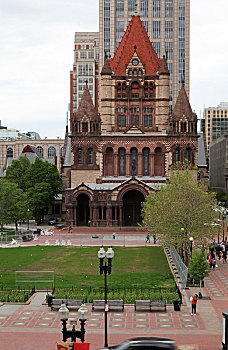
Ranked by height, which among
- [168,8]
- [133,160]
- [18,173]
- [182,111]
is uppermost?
[168,8]

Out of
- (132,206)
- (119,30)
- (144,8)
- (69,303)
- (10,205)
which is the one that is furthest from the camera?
→ (119,30)

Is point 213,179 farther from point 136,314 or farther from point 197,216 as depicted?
point 136,314

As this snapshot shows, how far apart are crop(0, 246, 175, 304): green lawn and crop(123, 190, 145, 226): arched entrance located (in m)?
25.9

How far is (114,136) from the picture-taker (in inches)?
3246

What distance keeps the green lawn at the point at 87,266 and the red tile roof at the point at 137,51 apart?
43399 mm

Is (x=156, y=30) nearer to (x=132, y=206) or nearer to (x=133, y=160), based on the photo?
(x=133, y=160)

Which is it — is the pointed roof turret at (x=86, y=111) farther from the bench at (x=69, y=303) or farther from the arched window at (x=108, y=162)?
the bench at (x=69, y=303)

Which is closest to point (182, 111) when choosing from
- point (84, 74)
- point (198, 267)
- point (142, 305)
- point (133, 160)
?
point (133, 160)

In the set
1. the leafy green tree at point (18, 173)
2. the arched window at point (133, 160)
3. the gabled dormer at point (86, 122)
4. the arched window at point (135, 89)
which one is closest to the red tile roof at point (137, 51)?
the arched window at point (135, 89)

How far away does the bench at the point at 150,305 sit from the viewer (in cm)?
2739

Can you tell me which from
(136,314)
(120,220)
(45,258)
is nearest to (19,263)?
(45,258)

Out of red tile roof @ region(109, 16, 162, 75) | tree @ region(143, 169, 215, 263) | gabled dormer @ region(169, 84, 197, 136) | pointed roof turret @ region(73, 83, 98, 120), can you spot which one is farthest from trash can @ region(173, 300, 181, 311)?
red tile roof @ region(109, 16, 162, 75)

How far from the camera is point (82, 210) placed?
82875 millimetres

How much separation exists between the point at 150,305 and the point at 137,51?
224 ft
